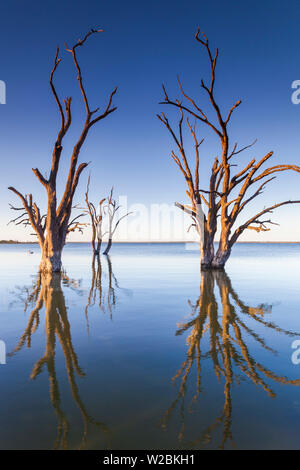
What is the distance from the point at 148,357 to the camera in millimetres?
3564

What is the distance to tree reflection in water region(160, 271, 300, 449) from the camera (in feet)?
7.16

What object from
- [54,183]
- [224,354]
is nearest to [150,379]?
[224,354]

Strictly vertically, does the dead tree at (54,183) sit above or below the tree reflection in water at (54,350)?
above

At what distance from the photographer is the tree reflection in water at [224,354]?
218cm

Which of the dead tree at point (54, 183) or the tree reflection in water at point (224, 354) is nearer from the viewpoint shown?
the tree reflection in water at point (224, 354)

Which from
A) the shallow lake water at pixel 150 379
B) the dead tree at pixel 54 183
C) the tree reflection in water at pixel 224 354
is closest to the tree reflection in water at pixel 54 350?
the shallow lake water at pixel 150 379

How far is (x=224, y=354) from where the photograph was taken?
3.55 metres

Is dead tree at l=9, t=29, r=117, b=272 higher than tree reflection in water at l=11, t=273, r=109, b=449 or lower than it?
higher

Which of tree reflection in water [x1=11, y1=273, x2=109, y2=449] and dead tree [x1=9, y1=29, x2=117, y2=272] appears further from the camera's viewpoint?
dead tree [x1=9, y1=29, x2=117, y2=272]

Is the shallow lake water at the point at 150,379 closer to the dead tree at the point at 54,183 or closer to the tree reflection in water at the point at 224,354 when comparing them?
the tree reflection in water at the point at 224,354

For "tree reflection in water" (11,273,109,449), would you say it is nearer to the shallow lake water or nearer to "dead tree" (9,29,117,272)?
the shallow lake water

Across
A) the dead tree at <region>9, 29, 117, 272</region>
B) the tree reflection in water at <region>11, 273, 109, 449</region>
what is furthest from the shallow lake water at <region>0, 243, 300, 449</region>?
the dead tree at <region>9, 29, 117, 272</region>

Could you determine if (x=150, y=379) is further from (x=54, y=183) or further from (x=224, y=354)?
(x=54, y=183)
